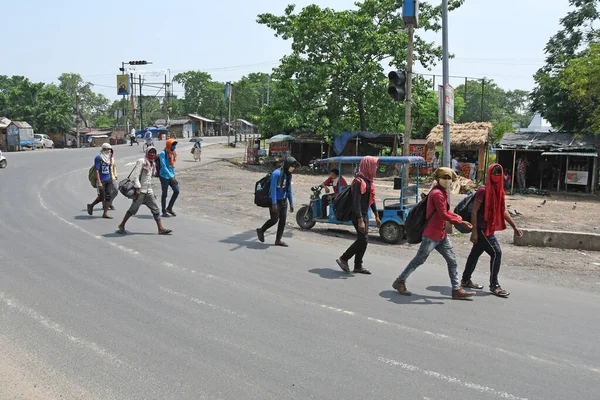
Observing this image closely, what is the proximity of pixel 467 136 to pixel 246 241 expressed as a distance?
64.6 feet

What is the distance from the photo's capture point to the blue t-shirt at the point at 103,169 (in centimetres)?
1169

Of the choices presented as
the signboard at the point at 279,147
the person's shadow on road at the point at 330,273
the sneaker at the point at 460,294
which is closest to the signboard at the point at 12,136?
the signboard at the point at 279,147

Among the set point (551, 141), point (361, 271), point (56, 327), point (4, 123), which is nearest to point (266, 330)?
point (56, 327)

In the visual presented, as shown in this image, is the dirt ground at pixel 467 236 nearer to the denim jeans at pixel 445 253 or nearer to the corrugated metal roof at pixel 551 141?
the denim jeans at pixel 445 253

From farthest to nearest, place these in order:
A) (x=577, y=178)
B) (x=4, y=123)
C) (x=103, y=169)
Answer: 1. (x=4, y=123)
2. (x=577, y=178)
3. (x=103, y=169)

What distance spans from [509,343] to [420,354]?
3.28 ft

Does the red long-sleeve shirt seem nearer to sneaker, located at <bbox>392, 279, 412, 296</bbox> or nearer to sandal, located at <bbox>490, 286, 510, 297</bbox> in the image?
sneaker, located at <bbox>392, 279, 412, 296</bbox>

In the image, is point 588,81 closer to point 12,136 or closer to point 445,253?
point 445,253

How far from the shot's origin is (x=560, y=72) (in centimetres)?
2661

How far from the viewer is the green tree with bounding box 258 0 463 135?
30641 millimetres

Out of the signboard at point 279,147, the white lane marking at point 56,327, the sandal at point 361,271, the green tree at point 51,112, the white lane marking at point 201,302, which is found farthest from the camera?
the green tree at point 51,112

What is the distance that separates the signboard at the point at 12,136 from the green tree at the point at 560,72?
1672 inches

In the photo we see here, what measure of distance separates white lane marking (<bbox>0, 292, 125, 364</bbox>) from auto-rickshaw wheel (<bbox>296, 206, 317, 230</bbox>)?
22.4 ft

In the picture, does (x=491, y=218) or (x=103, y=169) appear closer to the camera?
(x=491, y=218)
